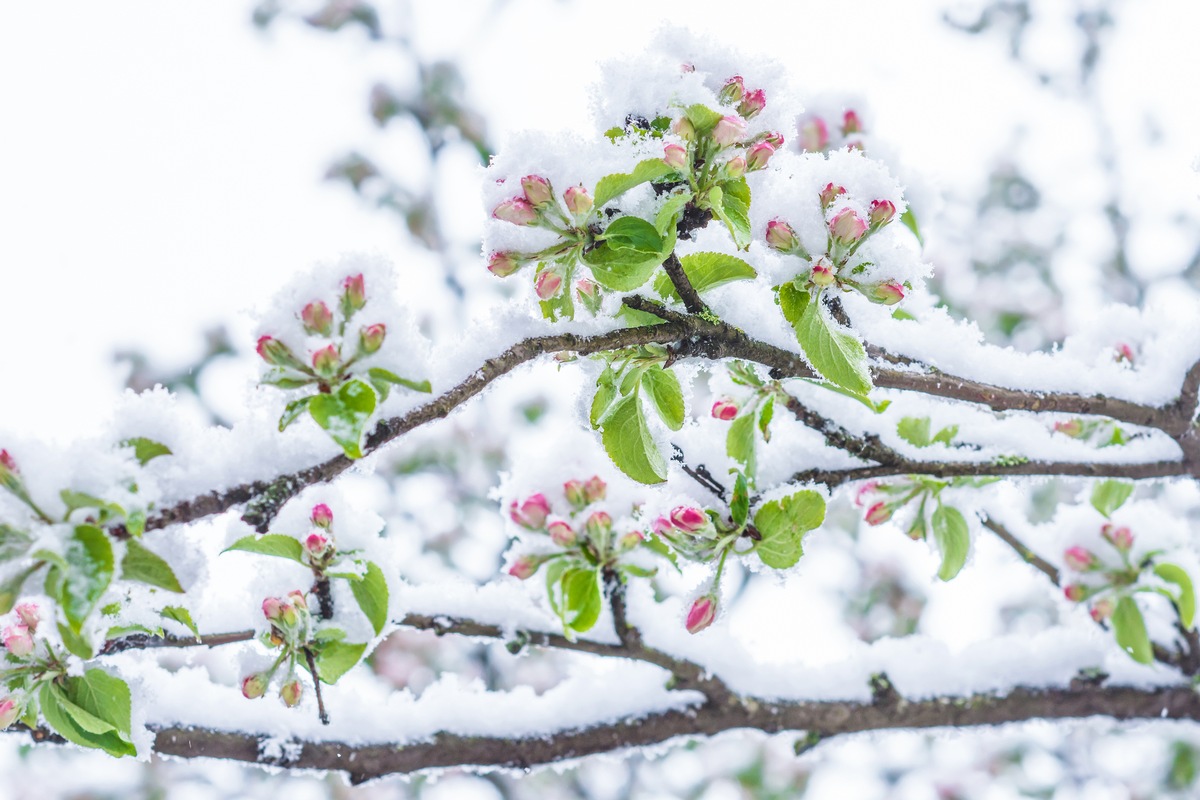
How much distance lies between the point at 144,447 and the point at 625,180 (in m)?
0.45

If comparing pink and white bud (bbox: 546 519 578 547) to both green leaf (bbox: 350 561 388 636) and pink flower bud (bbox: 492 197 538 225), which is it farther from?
pink flower bud (bbox: 492 197 538 225)

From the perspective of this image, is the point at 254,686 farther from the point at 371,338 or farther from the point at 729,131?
the point at 729,131

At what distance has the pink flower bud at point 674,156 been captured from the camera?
79cm

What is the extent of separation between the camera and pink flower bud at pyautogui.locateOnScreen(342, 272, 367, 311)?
2.61 feet

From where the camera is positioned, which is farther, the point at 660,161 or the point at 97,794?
the point at 97,794

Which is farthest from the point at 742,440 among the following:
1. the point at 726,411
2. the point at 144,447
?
the point at 144,447

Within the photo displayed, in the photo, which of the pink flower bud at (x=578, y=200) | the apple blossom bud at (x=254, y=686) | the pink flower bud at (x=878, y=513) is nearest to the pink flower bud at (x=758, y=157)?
the pink flower bud at (x=578, y=200)

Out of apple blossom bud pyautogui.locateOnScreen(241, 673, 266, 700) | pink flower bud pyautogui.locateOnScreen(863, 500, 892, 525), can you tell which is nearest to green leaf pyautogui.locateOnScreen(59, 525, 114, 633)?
apple blossom bud pyautogui.locateOnScreen(241, 673, 266, 700)

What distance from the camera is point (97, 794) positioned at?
4203 mm

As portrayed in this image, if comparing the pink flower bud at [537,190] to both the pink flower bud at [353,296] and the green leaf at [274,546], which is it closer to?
the pink flower bud at [353,296]

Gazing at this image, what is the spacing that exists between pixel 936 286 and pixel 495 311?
12.9 feet

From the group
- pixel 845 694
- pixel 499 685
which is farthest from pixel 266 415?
pixel 499 685

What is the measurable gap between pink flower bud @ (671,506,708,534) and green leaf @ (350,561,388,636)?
332 mm

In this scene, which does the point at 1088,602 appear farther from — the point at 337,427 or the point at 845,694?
the point at 337,427
